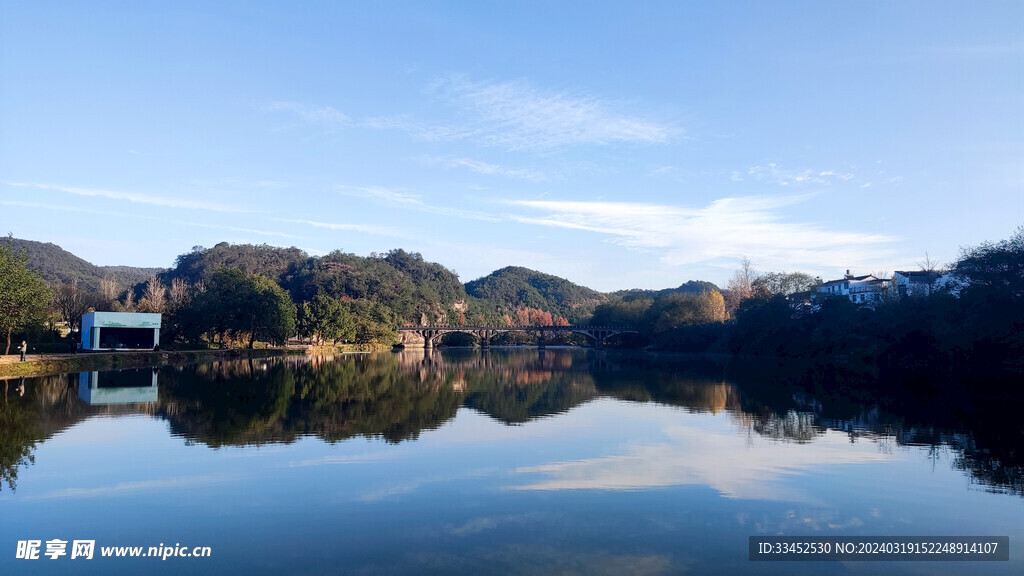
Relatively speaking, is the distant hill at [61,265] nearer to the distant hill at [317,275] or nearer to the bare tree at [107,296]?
the distant hill at [317,275]

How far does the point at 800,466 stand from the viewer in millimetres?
15484

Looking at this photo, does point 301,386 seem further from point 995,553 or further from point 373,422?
point 995,553

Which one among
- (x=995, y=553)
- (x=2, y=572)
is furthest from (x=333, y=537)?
(x=995, y=553)

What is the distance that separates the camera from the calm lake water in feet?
30.2

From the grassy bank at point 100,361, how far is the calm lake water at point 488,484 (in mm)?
14156

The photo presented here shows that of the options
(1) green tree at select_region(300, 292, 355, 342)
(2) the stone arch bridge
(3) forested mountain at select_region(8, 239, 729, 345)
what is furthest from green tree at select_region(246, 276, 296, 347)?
(2) the stone arch bridge

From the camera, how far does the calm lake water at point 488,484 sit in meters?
9.22

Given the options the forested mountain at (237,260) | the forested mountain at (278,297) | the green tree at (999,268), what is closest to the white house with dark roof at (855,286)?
the forested mountain at (278,297)

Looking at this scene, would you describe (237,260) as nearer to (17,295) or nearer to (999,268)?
(17,295)

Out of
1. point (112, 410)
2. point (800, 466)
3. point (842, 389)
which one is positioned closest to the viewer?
point (800, 466)

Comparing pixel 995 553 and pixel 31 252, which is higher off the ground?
pixel 31 252

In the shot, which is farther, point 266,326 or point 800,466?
point 266,326

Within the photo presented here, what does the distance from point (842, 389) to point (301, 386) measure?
99.1ft

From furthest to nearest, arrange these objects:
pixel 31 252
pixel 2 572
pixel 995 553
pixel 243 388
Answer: pixel 31 252 → pixel 243 388 → pixel 995 553 → pixel 2 572
